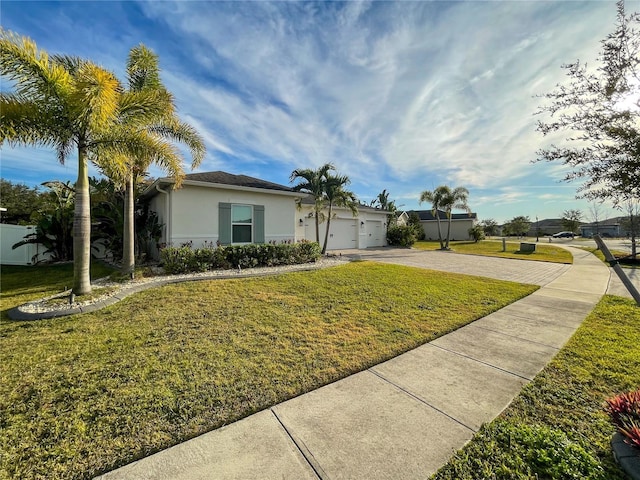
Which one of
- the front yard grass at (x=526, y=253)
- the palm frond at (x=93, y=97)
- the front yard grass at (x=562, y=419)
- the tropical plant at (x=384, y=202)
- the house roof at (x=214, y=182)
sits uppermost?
the tropical plant at (x=384, y=202)

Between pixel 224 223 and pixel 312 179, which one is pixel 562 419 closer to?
pixel 224 223

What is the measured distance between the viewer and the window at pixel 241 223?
10.8 m

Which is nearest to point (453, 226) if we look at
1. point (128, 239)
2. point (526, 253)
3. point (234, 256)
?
point (526, 253)

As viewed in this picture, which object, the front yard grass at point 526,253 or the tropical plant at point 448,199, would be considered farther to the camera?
the tropical plant at point 448,199

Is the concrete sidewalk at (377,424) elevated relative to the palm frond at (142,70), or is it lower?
lower

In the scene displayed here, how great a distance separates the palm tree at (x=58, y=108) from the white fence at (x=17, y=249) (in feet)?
27.1

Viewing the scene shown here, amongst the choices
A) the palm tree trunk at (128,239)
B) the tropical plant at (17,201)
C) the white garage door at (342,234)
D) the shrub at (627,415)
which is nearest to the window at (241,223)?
the palm tree trunk at (128,239)

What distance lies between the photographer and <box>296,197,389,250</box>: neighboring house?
53.9ft

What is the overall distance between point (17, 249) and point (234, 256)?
9.77m

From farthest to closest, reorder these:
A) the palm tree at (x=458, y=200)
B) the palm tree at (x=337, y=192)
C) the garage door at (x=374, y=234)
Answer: the palm tree at (x=458, y=200) → the garage door at (x=374, y=234) → the palm tree at (x=337, y=192)

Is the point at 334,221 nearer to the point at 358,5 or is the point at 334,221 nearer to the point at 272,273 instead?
the point at 272,273

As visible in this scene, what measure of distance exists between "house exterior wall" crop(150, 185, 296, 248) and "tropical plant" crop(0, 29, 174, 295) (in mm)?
3280

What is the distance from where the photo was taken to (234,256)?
930 cm

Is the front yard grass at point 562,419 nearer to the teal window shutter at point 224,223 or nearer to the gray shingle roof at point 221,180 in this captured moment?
the teal window shutter at point 224,223
